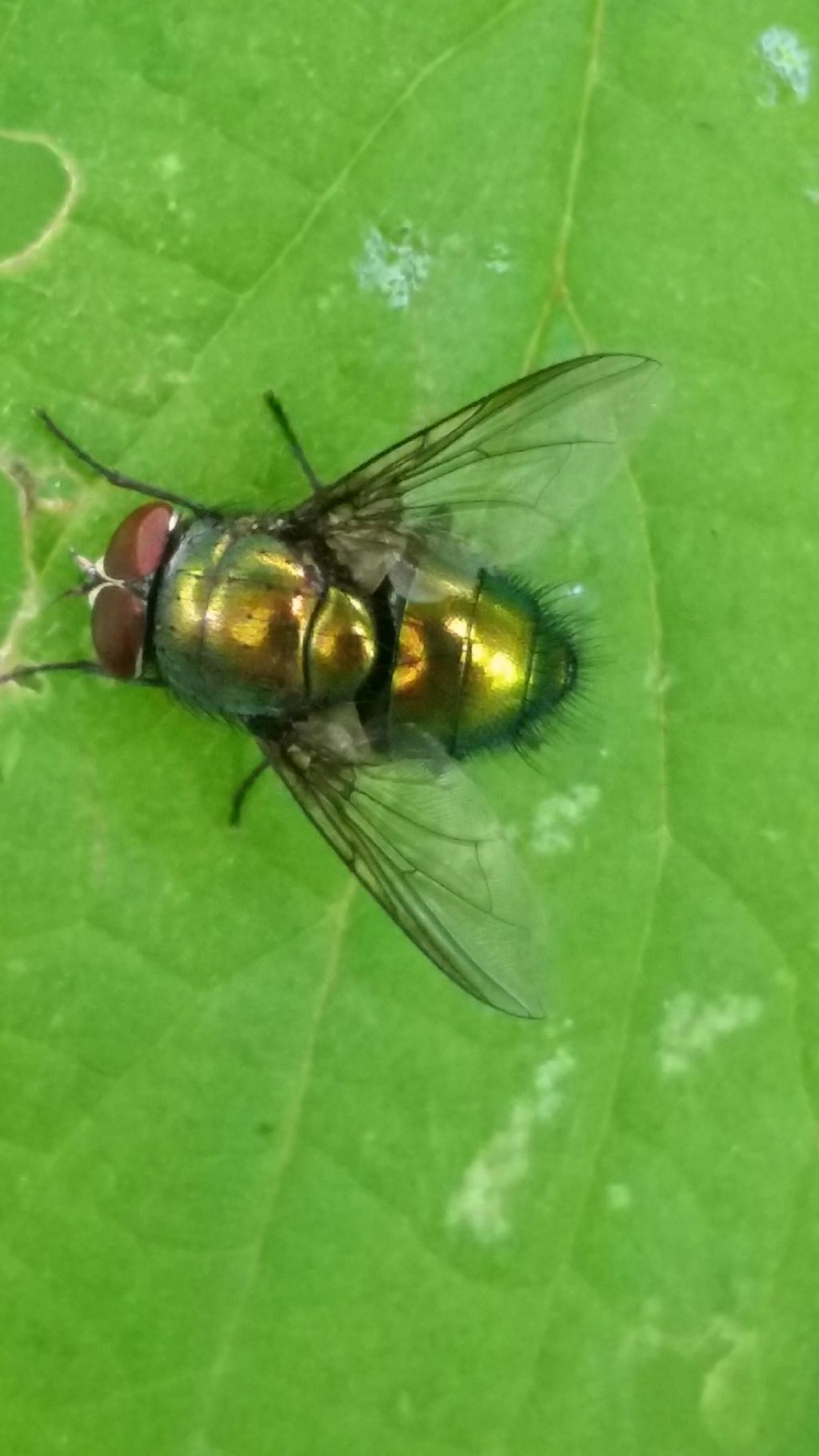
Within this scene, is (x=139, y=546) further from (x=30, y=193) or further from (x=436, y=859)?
(x=436, y=859)

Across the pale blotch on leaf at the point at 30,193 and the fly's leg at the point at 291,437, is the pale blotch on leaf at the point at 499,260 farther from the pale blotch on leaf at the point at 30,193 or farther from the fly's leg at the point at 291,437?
the pale blotch on leaf at the point at 30,193

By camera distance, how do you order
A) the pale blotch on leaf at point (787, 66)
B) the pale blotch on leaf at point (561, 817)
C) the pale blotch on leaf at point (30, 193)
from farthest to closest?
the pale blotch on leaf at point (561, 817) → the pale blotch on leaf at point (787, 66) → the pale blotch on leaf at point (30, 193)

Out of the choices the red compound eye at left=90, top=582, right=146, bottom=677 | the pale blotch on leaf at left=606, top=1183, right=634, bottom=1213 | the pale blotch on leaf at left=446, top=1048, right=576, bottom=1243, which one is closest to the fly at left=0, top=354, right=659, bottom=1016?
the red compound eye at left=90, top=582, right=146, bottom=677

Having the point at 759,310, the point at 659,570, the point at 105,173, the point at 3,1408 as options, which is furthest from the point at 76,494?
the point at 3,1408

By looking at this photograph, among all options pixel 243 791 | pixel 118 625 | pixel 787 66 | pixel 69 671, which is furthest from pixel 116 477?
pixel 787 66

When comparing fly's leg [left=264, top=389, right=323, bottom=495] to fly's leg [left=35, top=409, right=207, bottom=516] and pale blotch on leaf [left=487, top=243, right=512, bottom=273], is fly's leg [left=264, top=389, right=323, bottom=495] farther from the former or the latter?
pale blotch on leaf [left=487, top=243, right=512, bottom=273]

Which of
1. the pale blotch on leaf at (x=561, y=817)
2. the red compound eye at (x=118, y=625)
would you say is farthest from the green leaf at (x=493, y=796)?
the red compound eye at (x=118, y=625)
